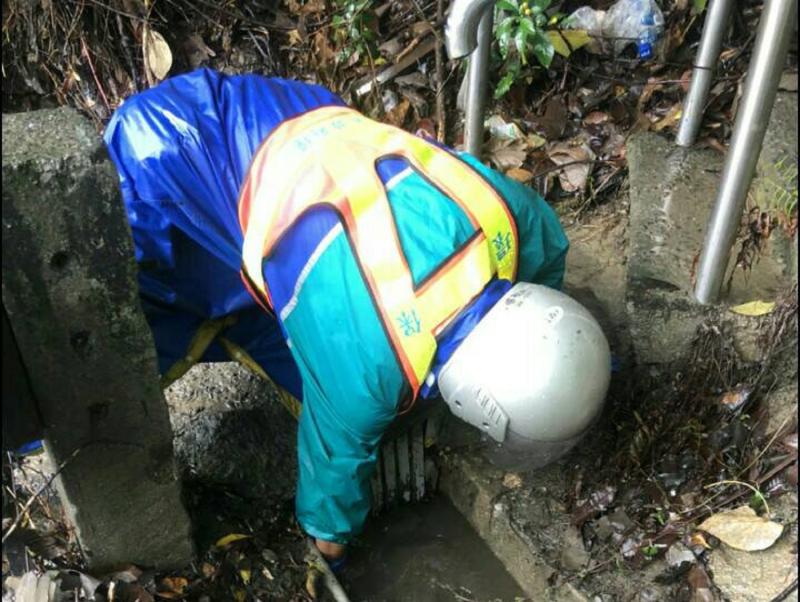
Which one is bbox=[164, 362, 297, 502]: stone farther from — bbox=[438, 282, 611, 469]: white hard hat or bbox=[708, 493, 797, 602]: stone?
bbox=[708, 493, 797, 602]: stone

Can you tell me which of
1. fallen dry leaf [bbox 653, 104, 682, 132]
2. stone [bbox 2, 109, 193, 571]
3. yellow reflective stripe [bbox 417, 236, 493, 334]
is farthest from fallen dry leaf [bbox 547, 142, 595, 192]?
stone [bbox 2, 109, 193, 571]

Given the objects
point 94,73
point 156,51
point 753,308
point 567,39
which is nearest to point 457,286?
point 753,308

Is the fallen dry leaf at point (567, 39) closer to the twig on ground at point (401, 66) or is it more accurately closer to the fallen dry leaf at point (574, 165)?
the fallen dry leaf at point (574, 165)

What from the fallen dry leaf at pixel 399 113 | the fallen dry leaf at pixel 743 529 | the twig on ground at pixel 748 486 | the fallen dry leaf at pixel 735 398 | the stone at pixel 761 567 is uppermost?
the fallen dry leaf at pixel 399 113

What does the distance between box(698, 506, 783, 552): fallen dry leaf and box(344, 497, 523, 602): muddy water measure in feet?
2.10

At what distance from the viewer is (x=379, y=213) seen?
79.9 inches

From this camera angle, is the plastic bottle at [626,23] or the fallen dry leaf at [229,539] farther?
the plastic bottle at [626,23]

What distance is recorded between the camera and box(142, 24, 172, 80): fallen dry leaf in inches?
166

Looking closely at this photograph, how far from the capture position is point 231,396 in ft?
9.69

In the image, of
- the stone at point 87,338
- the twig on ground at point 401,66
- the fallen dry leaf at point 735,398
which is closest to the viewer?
the stone at point 87,338

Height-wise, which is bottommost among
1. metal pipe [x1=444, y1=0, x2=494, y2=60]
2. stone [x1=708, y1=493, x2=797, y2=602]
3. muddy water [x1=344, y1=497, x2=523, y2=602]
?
muddy water [x1=344, y1=497, x2=523, y2=602]

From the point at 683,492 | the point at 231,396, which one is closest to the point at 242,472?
the point at 231,396

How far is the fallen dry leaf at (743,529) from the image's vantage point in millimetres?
2355

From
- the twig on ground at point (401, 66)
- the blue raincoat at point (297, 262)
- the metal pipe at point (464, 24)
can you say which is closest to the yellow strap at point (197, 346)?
the blue raincoat at point (297, 262)
